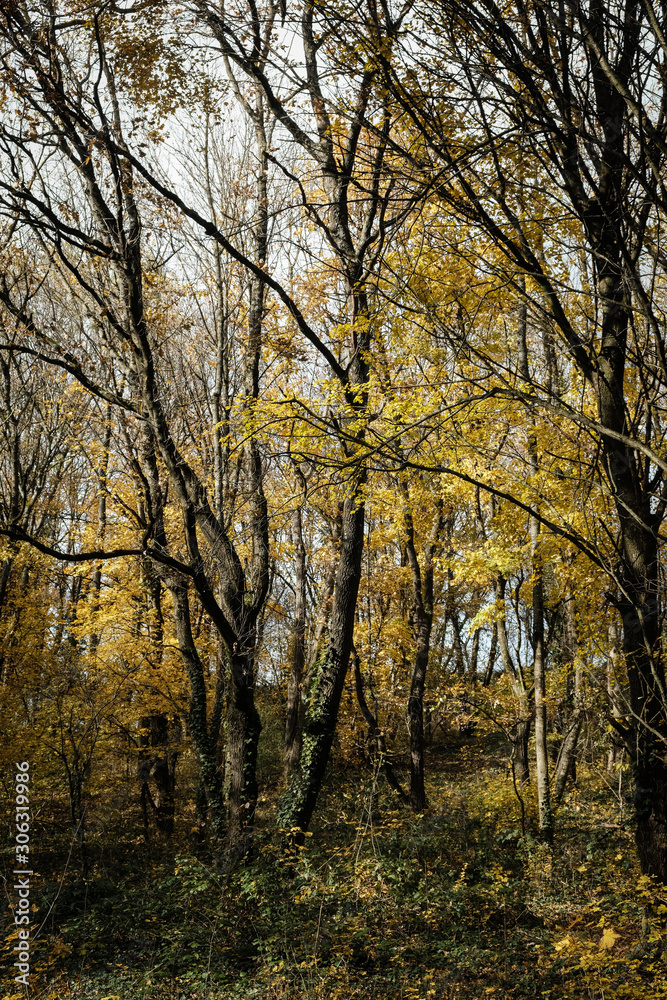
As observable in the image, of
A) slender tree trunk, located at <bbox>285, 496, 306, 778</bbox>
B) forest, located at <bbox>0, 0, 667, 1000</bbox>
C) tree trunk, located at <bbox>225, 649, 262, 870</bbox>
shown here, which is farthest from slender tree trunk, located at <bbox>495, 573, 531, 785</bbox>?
tree trunk, located at <bbox>225, 649, 262, 870</bbox>

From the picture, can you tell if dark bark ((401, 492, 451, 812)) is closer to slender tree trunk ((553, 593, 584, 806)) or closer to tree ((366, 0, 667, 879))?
slender tree trunk ((553, 593, 584, 806))

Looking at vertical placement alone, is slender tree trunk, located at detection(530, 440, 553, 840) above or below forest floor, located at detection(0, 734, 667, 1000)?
above

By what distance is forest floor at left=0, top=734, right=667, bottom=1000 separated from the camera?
542 centimetres

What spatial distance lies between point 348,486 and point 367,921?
16.3 feet

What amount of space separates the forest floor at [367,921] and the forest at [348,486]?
53mm

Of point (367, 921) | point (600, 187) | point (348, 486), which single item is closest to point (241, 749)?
point (367, 921)

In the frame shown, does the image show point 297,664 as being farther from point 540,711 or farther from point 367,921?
point 367,921

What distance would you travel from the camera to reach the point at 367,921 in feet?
21.9

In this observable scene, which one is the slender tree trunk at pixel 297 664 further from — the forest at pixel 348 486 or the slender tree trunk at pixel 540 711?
the slender tree trunk at pixel 540 711

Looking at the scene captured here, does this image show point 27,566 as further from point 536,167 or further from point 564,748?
point 536,167

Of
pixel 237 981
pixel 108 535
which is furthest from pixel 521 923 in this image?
pixel 108 535

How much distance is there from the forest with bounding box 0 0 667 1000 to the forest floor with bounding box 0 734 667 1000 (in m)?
0.05

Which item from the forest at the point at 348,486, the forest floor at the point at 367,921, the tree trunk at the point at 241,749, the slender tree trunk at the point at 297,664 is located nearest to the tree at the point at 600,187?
the forest at the point at 348,486

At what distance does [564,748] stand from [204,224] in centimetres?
966
